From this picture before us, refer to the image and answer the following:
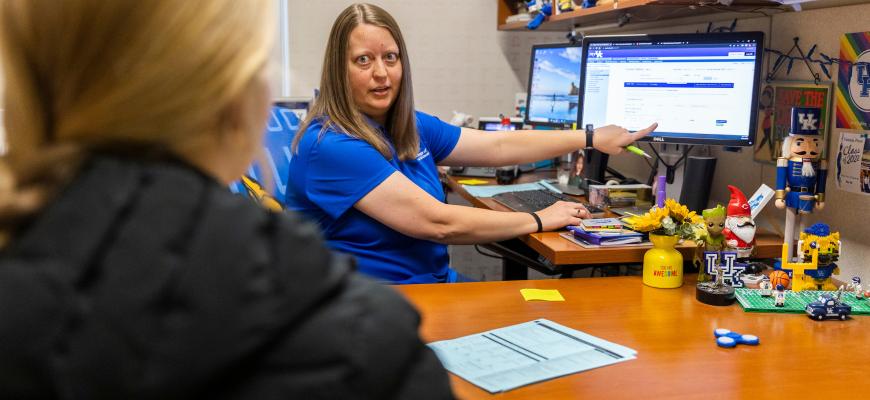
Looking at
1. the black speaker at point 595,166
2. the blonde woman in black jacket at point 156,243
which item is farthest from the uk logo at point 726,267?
the blonde woman in black jacket at point 156,243

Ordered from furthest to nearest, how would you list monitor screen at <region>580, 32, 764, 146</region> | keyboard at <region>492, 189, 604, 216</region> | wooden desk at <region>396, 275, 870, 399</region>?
keyboard at <region>492, 189, 604, 216</region> < monitor screen at <region>580, 32, 764, 146</region> < wooden desk at <region>396, 275, 870, 399</region>

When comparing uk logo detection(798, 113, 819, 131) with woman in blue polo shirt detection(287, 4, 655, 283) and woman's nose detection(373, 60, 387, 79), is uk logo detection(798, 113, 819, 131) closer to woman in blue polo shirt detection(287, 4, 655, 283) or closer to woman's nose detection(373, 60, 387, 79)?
woman in blue polo shirt detection(287, 4, 655, 283)

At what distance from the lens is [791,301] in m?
1.65

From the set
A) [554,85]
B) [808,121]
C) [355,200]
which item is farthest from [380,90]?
[554,85]

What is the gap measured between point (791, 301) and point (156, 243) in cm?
142

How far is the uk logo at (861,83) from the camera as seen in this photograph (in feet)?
Result: 6.19

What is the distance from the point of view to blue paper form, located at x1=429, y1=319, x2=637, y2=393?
129 cm

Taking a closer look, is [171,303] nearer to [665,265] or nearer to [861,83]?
[665,265]

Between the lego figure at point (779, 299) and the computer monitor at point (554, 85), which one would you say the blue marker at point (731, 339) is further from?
the computer monitor at point (554, 85)

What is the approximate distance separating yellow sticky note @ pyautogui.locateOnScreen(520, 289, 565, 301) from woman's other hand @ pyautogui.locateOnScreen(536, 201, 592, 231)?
1.27ft

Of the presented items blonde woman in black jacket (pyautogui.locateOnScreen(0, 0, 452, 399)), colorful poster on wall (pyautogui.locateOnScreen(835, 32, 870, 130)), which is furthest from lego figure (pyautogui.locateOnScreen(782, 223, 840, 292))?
blonde woman in black jacket (pyautogui.locateOnScreen(0, 0, 452, 399))

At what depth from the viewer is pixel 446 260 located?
228 centimetres

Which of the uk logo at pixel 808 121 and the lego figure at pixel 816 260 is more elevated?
the uk logo at pixel 808 121

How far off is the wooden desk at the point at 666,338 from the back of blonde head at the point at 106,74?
2.44 feet
